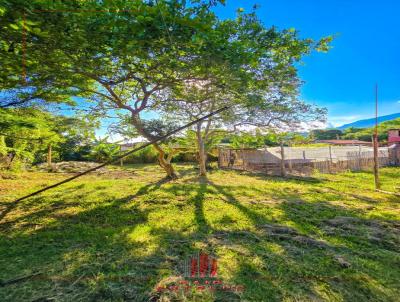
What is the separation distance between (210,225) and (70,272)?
7.63 ft

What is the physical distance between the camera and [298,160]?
13.1 metres

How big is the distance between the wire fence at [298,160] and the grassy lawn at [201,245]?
18.0 feet

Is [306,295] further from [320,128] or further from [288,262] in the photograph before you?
[320,128]

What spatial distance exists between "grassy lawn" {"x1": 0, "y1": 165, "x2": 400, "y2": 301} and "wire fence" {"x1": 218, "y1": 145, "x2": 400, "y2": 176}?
5.48 m

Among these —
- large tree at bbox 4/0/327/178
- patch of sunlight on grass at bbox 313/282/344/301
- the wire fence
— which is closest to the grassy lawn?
patch of sunlight on grass at bbox 313/282/344/301

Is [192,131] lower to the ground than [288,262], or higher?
higher

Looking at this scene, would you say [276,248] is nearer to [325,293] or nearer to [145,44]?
[325,293]

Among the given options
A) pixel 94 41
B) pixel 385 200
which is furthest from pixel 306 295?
pixel 385 200

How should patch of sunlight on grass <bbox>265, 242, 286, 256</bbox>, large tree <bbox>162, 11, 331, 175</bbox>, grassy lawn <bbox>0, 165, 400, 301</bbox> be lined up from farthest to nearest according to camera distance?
1. large tree <bbox>162, 11, 331, 175</bbox>
2. patch of sunlight on grass <bbox>265, 242, 286, 256</bbox>
3. grassy lawn <bbox>0, 165, 400, 301</bbox>

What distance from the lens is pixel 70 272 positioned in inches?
95.7

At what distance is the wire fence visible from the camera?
1165 centimetres

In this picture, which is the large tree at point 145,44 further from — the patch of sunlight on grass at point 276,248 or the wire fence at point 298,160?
the wire fence at point 298,160

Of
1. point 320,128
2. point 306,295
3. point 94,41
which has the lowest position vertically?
point 306,295

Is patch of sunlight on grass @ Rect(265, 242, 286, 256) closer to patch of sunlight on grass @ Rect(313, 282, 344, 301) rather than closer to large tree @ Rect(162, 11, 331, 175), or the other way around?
patch of sunlight on grass @ Rect(313, 282, 344, 301)
